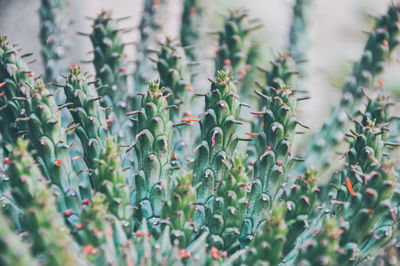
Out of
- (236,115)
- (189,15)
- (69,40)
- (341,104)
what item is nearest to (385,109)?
(341,104)

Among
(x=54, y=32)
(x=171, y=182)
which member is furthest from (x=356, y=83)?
(x=54, y=32)

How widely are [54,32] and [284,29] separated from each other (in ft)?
13.9

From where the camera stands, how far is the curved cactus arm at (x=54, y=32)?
→ 2.79m

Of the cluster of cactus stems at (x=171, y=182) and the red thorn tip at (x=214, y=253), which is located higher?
the cluster of cactus stems at (x=171, y=182)

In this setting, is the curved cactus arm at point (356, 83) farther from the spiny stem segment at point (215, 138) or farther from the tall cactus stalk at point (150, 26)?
the tall cactus stalk at point (150, 26)

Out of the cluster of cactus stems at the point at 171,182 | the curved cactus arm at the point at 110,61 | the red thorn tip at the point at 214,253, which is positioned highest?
the curved cactus arm at the point at 110,61

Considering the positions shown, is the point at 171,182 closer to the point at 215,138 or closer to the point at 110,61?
the point at 215,138

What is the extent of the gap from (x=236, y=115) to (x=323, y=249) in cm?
64

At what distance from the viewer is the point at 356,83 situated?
263 centimetres

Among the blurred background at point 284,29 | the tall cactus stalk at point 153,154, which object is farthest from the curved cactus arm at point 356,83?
the tall cactus stalk at point 153,154

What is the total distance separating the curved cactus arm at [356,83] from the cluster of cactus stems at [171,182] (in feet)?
0.96

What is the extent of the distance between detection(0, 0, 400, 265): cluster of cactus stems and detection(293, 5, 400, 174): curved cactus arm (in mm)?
292

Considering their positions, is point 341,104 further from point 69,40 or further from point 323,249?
point 69,40

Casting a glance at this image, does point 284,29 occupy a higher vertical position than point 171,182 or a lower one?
higher
